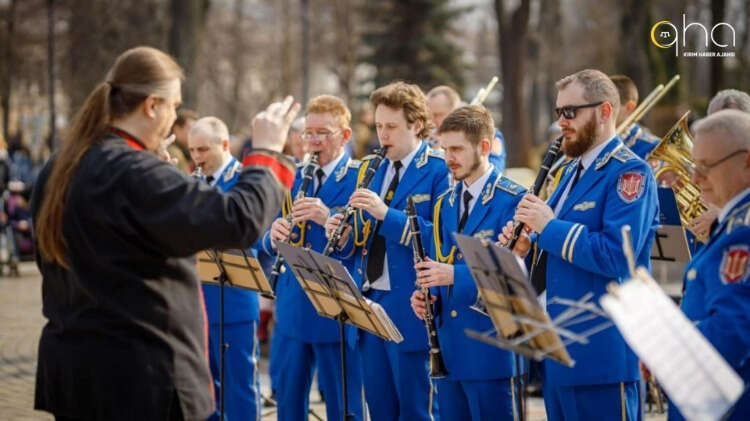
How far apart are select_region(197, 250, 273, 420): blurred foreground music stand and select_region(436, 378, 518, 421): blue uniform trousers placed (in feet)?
4.33

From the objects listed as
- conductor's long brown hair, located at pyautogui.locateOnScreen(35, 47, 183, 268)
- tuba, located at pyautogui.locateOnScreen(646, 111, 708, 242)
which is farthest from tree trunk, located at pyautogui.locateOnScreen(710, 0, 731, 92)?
conductor's long brown hair, located at pyautogui.locateOnScreen(35, 47, 183, 268)

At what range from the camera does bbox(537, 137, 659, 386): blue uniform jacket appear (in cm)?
469

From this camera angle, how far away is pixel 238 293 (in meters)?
7.00

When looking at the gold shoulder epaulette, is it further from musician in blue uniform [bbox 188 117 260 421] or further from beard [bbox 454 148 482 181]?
musician in blue uniform [bbox 188 117 260 421]

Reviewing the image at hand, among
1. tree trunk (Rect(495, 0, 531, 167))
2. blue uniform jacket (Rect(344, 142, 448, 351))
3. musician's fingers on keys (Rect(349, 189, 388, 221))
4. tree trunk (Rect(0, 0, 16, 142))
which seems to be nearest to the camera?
musician's fingers on keys (Rect(349, 189, 388, 221))

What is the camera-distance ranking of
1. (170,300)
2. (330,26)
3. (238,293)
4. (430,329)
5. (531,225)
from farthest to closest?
(330,26) < (238,293) < (430,329) < (531,225) < (170,300)

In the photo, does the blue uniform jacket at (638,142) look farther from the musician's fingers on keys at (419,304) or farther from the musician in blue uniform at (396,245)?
the musician's fingers on keys at (419,304)

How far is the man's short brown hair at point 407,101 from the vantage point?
612cm

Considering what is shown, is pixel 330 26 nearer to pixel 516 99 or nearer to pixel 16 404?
pixel 516 99

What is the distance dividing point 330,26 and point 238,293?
3618cm

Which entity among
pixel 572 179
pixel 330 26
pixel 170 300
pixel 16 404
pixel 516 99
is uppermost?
pixel 330 26

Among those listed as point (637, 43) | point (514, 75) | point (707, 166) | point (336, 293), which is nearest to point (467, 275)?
point (336, 293)

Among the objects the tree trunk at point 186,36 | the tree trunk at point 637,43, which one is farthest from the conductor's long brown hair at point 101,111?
the tree trunk at point 637,43

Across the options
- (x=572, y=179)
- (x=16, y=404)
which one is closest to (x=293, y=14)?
(x=16, y=404)
